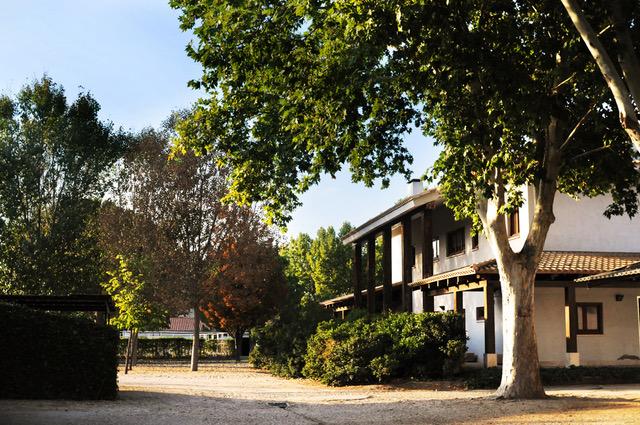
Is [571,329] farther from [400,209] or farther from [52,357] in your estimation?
[52,357]

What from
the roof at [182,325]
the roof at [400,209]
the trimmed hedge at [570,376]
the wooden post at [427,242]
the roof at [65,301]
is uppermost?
the roof at [400,209]

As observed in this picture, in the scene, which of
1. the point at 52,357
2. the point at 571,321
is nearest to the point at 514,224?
the point at 571,321

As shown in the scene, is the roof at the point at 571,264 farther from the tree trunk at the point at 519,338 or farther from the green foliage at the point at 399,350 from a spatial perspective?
the tree trunk at the point at 519,338

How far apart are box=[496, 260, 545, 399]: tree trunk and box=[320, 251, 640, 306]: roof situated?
19.2ft

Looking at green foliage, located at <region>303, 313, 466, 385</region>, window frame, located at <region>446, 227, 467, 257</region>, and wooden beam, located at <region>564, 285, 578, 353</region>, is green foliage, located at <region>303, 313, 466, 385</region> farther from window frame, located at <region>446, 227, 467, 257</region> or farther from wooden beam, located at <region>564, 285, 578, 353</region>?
window frame, located at <region>446, 227, 467, 257</region>

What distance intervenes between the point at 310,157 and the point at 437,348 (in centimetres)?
927

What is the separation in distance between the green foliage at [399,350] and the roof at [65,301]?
7.66 m

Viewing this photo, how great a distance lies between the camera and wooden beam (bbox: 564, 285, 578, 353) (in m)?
24.1

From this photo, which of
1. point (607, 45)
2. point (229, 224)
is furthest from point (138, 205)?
point (607, 45)

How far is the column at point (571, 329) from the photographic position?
2392cm

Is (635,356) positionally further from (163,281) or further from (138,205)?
(138,205)


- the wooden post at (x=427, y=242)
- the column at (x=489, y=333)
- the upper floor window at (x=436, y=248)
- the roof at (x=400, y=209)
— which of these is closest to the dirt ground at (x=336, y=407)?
the column at (x=489, y=333)

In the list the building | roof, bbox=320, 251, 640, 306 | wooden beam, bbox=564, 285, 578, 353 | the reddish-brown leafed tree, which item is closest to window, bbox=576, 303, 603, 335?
the building

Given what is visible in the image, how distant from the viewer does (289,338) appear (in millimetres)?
30953
